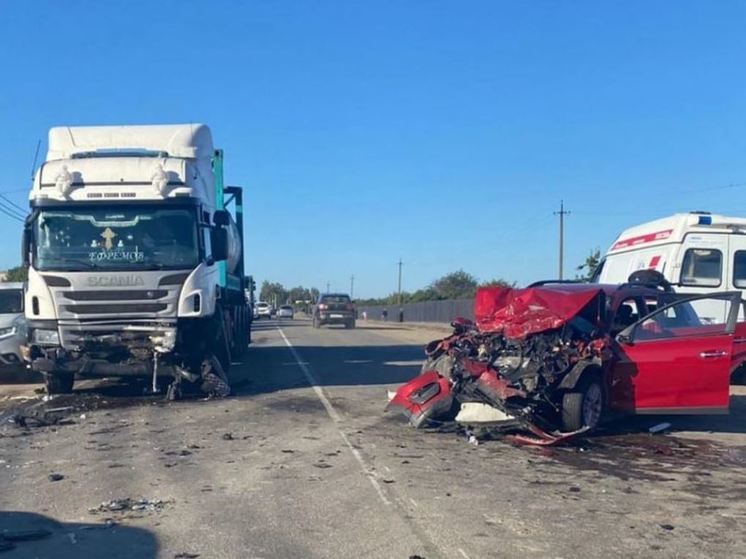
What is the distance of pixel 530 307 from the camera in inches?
456

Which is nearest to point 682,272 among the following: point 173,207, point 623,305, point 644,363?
point 623,305

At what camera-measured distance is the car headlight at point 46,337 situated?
1428 cm

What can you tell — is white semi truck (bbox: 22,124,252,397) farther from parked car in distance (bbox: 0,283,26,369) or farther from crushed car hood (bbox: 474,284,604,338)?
crushed car hood (bbox: 474,284,604,338)

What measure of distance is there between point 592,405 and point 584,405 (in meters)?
0.22

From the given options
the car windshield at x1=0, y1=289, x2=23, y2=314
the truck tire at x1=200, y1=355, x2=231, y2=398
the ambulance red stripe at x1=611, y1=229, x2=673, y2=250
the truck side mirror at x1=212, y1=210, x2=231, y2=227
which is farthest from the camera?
the car windshield at x1=0, y1=289, x2=23, y2=314

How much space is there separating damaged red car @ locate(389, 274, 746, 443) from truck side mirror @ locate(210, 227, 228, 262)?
5.07m

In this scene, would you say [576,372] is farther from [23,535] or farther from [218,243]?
[218,243]

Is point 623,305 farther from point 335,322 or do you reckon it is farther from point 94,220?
point 335,322

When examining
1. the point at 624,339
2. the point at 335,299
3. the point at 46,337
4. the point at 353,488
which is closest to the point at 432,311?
the point at 335,299

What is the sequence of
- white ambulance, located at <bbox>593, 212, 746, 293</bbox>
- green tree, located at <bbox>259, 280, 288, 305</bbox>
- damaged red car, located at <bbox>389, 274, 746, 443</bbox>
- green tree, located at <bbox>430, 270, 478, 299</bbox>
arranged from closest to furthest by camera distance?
damaged red car, located at <bbox>389, 274, 746, 443</bbox>
white ambulance, located at <bbox>593, 212, 746, 293</bbox>
green tree, located at <bbox>430, 270, 478, 299</bbox>
green tree, located at <bbox>259, 280, 288, 305</bbox>

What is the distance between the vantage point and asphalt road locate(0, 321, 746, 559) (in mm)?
6379

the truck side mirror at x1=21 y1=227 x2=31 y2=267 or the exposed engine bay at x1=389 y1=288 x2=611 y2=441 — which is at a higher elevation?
the truck side mirror at x1=21 y1=227 x2=31 y2=267

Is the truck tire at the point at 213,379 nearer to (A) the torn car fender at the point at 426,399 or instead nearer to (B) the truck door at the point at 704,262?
(A) the torn car fender at the point at 426,399

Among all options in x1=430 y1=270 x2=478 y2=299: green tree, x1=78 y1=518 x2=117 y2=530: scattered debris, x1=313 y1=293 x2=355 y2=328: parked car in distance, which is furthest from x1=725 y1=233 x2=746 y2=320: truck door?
x1=430 y1=270 x2=478 y2=299: green tree
